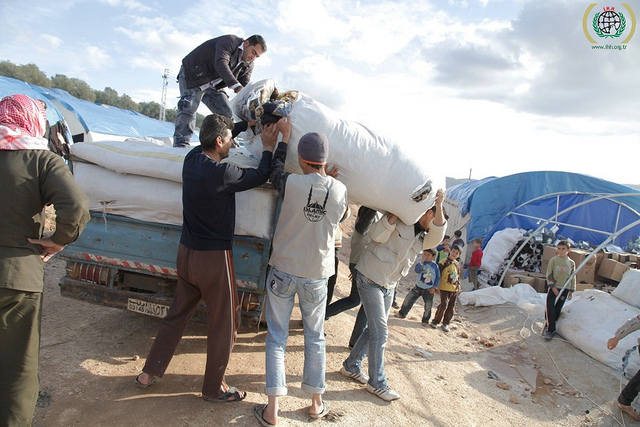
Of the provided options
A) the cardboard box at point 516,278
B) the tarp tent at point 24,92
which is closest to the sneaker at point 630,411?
the cardboard box at point 516,278

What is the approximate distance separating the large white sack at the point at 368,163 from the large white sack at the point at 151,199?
1.29 feet

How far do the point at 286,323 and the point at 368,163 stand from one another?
4.30 feet

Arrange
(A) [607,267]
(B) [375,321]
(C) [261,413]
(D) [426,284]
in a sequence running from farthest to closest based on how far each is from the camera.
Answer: (A) [607,267], (D) [426,284], (B) [375,321], (C) [261,413]

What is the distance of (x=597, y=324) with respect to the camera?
6023mm

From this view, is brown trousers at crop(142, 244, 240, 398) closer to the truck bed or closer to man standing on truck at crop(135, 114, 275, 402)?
man standing on truck at crop(135, 114, 275, 402)

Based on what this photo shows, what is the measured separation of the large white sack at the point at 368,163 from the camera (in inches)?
121

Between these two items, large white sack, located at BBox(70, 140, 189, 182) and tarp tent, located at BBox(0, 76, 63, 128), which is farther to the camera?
tarp tent, located at BBox(0, 76, 63, 128)

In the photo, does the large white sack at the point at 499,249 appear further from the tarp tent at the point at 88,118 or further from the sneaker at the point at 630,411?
the tarp tent at the point at 88,118

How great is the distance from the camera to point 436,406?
12.2 ft

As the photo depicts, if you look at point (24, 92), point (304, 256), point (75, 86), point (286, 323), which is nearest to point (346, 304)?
point (286, 323)

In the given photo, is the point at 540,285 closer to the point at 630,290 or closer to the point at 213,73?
the point at 630,290

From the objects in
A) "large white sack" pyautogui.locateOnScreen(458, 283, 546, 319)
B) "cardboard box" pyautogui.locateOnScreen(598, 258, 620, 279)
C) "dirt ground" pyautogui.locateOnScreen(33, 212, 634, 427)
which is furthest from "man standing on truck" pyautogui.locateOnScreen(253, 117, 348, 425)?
"cardboard box" pyautogui.locateOnScreen(598, 258, 620, 279)

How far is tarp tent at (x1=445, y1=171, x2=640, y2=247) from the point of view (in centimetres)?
1069

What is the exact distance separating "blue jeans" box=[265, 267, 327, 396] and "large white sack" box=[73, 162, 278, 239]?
0.59 m
